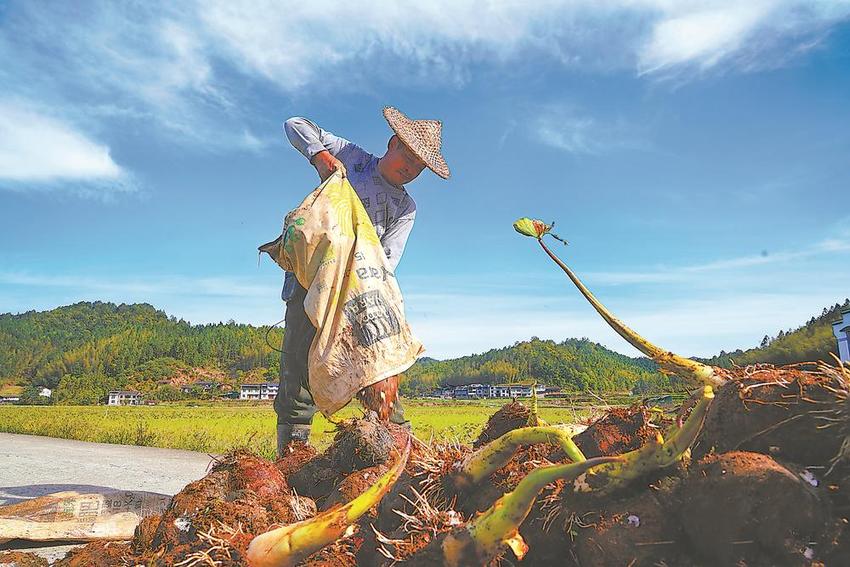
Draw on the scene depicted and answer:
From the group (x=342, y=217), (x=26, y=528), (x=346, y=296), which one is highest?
(x=342, y=217)

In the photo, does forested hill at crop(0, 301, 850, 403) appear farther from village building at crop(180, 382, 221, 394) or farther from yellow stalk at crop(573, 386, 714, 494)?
yellow stalk at crop(573, 386, 714, 494)

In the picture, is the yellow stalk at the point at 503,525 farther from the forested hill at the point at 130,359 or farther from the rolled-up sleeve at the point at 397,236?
the forested hill at the point at 130,359

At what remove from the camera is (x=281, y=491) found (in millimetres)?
3006

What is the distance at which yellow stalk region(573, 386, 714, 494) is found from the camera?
6.00 ft

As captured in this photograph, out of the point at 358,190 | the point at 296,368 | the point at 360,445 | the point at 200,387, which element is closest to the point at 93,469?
the point at 296,368

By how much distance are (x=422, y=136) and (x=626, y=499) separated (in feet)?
13.7

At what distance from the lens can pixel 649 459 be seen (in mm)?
1864

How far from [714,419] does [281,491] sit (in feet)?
6.59

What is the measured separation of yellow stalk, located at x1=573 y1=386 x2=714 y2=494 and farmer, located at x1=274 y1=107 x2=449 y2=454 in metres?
2.89

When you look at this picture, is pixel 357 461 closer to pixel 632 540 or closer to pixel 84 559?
pixel 84 559

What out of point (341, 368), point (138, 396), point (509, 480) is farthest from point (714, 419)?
point (138, 396)

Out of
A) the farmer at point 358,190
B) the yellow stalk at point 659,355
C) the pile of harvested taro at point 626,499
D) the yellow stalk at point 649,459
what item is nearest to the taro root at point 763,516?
the pile of harvested taro at point 626,499

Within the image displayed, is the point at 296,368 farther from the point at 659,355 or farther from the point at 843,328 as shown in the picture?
the point at 843,328

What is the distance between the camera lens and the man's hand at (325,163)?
5.18m
